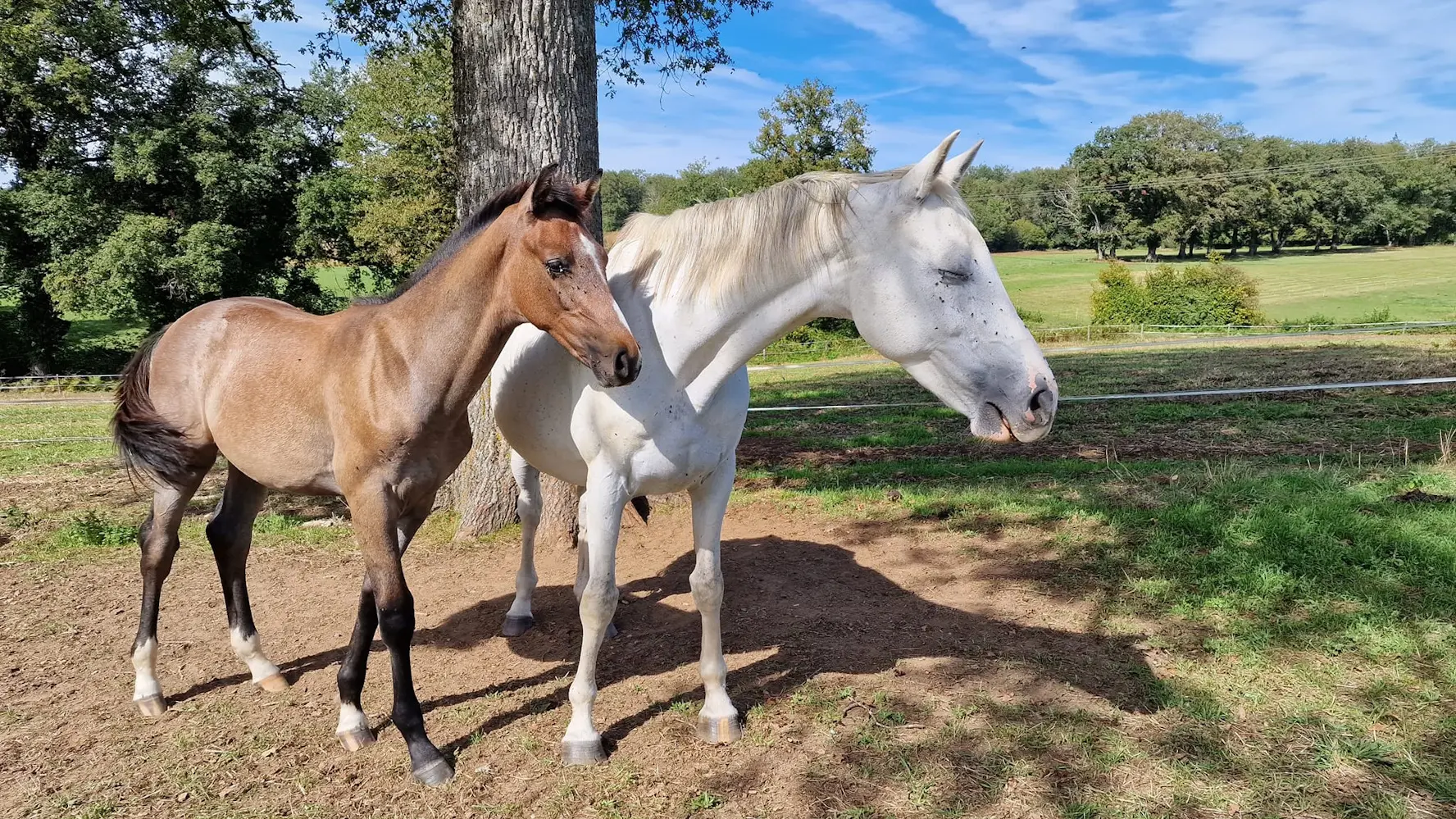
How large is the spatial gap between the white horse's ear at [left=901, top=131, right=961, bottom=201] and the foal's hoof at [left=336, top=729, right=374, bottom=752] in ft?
9.93

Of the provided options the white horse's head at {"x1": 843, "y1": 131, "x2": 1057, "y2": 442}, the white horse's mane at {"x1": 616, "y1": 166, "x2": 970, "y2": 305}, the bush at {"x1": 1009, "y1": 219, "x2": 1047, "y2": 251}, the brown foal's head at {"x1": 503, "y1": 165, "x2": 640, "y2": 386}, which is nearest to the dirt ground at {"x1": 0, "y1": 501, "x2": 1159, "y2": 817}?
the white horse's head at {"x1": 843, "y1": 131, "x2": 1057, "y2": 442}

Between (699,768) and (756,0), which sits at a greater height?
(756,0)

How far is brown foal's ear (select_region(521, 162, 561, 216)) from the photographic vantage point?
2.44m

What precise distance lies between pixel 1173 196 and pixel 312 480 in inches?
2666

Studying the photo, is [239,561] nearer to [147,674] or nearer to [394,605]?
[147,674]

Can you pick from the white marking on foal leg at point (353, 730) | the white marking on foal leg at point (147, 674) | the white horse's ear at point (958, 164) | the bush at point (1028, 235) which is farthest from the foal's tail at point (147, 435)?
the bush at point (1028, 235)

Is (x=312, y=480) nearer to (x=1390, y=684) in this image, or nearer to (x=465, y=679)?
(x=465, y=679)

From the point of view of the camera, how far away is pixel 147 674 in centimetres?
344

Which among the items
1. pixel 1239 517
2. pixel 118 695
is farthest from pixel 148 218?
pixel 1239 517

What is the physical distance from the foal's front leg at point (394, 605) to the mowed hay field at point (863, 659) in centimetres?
10

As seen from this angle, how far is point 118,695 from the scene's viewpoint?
3537 mm

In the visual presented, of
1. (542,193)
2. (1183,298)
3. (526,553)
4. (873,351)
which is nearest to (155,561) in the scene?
(526,553)

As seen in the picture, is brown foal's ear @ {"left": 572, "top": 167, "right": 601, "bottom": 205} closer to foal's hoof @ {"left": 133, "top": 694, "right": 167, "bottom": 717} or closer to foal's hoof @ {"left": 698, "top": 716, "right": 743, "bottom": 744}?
foal's hoof @ {"left": 698, "top": 716, "right": 743, "bottom": 744}

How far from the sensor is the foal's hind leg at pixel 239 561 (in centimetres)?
362
